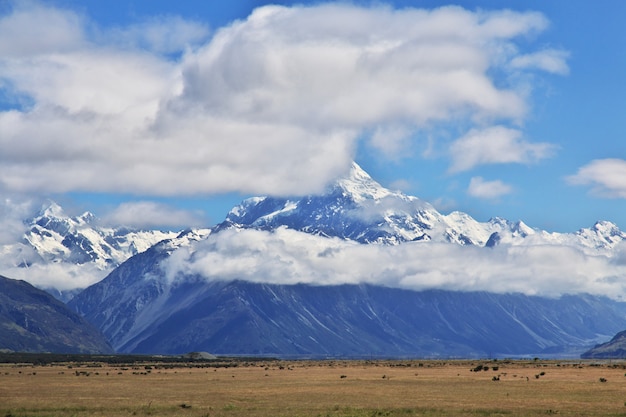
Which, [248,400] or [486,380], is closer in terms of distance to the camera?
[248,400]

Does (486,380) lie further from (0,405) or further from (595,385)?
(0,405)

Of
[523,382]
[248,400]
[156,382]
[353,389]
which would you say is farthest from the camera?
[156,382]

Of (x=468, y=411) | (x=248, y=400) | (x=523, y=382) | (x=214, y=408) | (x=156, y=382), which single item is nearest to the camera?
(x=468, y=411)

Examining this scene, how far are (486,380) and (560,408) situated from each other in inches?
2340

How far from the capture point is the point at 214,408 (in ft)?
379

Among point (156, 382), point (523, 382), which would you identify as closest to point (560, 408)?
point (523, 382)

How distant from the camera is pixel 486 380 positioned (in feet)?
557

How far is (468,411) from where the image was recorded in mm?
108625

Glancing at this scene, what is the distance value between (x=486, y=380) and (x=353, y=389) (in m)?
31.9

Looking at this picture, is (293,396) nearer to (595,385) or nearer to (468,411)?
(468,411)

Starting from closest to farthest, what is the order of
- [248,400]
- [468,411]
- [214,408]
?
[468,411] < [214,408] < [248,400]

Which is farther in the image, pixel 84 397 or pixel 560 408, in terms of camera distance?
pixel 84 397

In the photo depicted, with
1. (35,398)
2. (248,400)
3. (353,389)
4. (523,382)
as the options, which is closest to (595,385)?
(523,382)

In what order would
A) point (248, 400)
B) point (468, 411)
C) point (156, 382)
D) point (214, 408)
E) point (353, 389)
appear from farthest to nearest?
1. point (156, 382)
2. point (353, 389)
3. point (248, 400)
4. point (214, 408)
5. point (468, 411)
